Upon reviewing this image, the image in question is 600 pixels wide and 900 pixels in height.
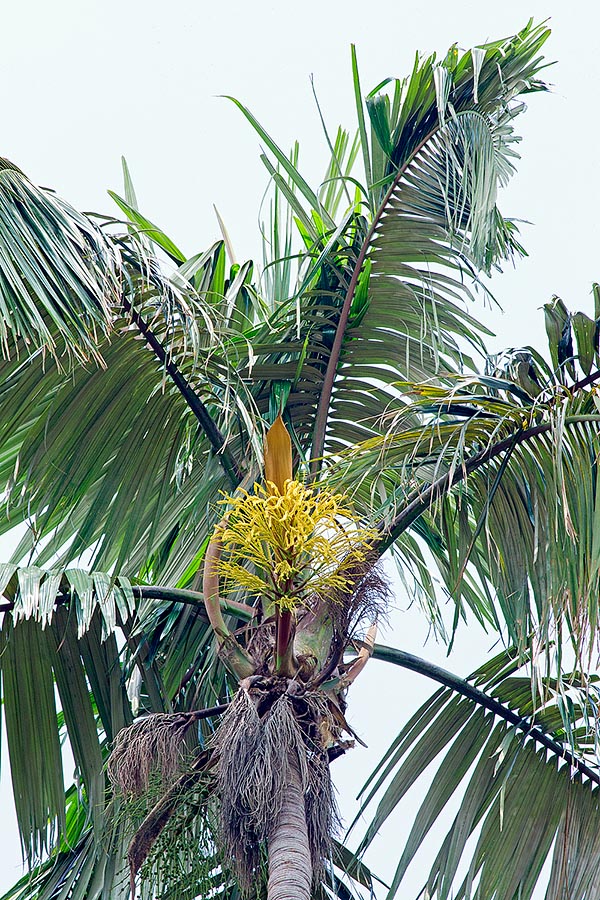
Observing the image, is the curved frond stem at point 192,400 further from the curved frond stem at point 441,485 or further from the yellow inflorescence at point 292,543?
the yellow inflorescence at point 292,543

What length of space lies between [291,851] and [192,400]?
1405mm

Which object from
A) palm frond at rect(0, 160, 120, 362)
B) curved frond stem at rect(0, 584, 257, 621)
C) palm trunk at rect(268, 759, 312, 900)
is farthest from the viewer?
curved frond stem at rect(0, 584, 257, 621)

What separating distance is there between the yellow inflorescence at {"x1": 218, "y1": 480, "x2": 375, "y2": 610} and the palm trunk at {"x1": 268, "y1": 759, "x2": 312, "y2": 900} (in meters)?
0.44

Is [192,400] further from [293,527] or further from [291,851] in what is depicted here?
[291,851]

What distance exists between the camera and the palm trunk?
2.45 m

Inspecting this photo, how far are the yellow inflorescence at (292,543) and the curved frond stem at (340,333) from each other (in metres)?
0.85

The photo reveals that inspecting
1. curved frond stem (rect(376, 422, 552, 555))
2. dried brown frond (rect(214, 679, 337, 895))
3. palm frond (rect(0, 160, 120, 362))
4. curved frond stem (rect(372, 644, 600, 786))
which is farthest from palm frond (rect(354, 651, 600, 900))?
palm frond (rect(0, 160, 120, 362))

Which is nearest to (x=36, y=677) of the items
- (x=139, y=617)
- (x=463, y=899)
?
(x=139, y=617)

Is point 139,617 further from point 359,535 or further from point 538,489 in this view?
point 538,489

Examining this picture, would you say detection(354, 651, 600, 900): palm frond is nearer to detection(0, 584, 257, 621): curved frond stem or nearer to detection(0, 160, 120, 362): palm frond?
detection(0, 584, 257, 621): curved frond stem

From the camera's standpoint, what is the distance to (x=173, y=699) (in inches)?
146

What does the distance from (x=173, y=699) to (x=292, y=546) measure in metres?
1.41

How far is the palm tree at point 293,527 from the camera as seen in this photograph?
276cm

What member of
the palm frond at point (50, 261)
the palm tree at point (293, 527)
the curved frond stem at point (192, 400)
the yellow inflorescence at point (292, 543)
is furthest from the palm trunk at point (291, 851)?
the palm frond at point (50, 261)
